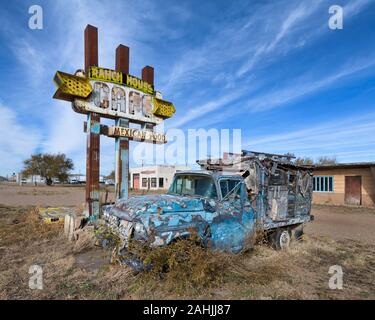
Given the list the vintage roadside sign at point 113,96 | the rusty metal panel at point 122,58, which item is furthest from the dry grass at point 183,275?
the rusty metal panel at point 122,58

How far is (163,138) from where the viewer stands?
10.3 m

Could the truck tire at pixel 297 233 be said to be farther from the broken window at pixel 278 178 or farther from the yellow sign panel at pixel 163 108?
the yellow sign panel at pixel 163 108

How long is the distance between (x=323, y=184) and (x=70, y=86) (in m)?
21.8

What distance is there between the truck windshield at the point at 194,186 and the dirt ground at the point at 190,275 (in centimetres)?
138

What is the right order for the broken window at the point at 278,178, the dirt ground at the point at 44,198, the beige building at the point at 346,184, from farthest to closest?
the beige building at the point at 346,184 → the dirt ground at the point at 44,198 → the broken window at the point at 278,178

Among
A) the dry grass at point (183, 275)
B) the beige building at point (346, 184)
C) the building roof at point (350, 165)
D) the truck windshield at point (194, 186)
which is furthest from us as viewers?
the beige building at point (346, 184)

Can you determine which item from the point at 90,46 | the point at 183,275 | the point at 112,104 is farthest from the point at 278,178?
the point at 90,46

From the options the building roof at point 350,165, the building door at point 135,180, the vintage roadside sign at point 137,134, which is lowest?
the building door at point 135,180

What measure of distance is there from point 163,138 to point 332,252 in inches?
259

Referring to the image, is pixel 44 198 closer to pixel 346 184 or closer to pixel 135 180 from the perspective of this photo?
pixel 346 184

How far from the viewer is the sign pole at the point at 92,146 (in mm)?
8320

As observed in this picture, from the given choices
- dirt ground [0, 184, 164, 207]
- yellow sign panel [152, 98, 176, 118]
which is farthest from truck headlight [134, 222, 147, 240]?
yellow sign panel [152, 98, 176, 118]
